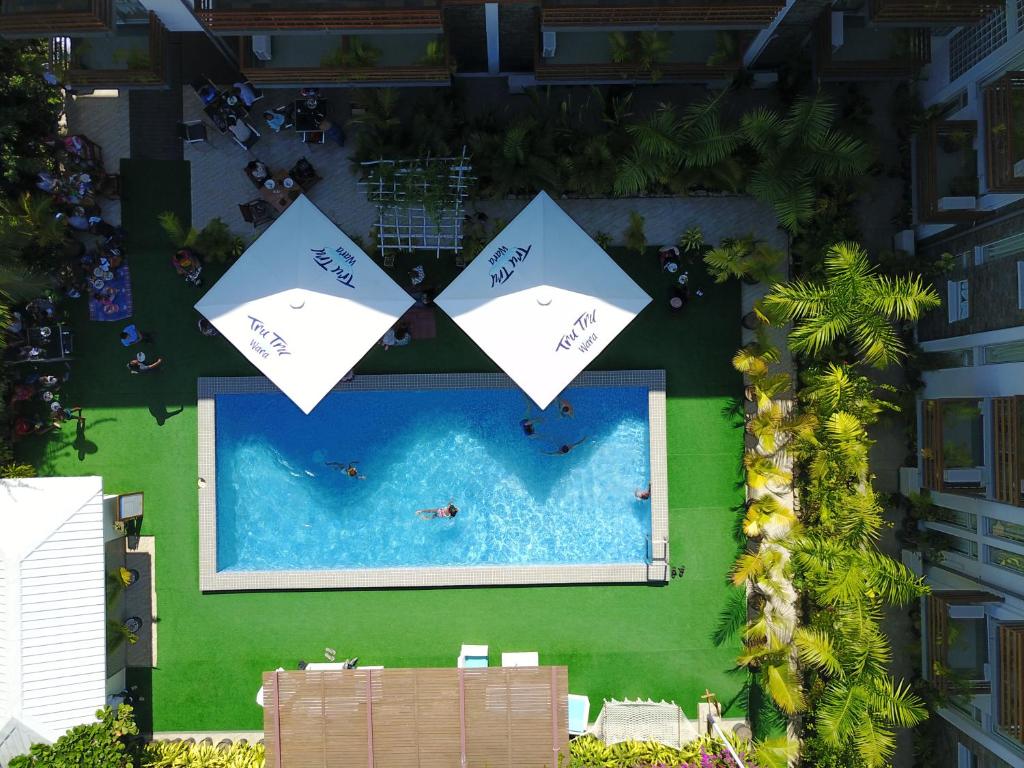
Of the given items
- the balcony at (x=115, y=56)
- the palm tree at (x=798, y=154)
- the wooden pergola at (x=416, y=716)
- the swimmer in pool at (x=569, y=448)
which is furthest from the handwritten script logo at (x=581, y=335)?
the balcony at (x=115, y=56)

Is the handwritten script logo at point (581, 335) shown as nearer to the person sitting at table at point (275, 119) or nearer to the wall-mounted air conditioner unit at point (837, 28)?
the wall-mounted air conditioner unit at point (837, 28)

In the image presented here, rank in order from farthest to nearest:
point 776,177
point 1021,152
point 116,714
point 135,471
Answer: point 135,471, point 116,714, point 776,177, point 1021,152

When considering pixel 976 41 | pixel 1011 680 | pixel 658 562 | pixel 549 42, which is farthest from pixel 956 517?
pixel 549 42

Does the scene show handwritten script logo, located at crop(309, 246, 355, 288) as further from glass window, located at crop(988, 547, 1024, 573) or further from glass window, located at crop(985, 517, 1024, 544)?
glass window, located at crop(988, 547, 1024, 573)

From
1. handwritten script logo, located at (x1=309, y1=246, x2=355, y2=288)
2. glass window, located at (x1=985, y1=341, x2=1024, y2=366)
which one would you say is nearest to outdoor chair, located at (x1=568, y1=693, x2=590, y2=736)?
handwritten script logo, located at (x1=309, y1=246, x2=355, y2=288)

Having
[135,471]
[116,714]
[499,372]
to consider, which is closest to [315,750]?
[116,714]

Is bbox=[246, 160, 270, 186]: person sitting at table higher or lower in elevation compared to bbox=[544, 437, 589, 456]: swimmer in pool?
higher

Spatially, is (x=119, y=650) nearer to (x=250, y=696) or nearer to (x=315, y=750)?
(x=250, y=696)
